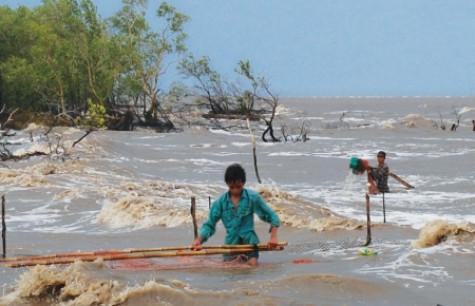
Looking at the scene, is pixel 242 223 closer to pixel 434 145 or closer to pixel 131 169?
pixel 131 169

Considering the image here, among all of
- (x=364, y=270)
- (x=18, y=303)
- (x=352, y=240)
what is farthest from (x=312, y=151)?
(x=18, y=303)

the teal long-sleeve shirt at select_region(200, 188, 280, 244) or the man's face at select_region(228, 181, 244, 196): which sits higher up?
the man's face at select_region(228, 181, 244, 196)

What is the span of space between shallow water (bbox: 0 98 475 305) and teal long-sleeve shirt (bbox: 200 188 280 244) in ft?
0.99

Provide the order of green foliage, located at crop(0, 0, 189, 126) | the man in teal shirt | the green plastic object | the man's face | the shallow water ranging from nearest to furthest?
the shallow water < the man's face < the man in teal shirt < the green plastic object < green foliage, located at crop(0, 0, 189, 126)

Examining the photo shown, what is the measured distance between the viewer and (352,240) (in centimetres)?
1023

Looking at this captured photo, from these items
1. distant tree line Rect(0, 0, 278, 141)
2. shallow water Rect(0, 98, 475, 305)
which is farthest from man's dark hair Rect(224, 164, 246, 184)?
distant tree line Rect(0, 0, 278, 141)

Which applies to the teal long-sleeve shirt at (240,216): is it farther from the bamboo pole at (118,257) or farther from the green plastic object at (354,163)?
the green plastic object at (354,163)

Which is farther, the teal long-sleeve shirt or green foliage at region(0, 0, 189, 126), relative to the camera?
green foliage at region(0, 0, 189, 126)

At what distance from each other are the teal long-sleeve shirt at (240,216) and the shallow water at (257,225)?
301 millimetres

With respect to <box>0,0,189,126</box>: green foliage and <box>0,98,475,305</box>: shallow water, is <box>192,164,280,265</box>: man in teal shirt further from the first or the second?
<box>0,0,189,126</box>: green foliage

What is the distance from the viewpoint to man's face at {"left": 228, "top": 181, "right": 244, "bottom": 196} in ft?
25.4

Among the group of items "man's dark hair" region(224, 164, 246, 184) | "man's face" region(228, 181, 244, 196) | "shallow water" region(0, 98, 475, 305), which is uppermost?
"man's dark hair" region(224, 164, 246, 184)

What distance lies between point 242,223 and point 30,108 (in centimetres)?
3433

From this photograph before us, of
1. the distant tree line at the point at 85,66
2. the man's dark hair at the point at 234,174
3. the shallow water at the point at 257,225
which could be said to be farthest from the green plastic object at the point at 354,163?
the distant tree line at the point at 85,66
